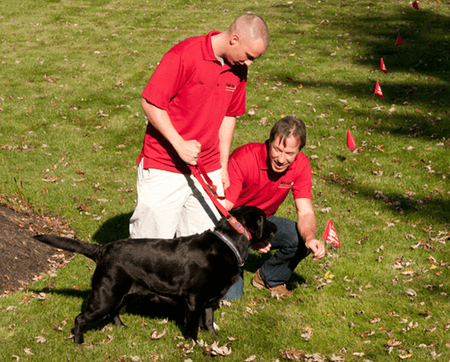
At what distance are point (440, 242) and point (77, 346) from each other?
18.3ft

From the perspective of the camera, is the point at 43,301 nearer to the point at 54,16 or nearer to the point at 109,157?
the point at 109,157

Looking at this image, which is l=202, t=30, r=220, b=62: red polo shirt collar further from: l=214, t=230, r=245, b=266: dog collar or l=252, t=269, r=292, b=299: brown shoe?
l=252, t=269, r=292, b=299: brown shoe

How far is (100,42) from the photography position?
18.2 m

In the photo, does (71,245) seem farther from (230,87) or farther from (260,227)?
(230,87)

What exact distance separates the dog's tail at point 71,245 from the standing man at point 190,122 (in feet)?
1.76

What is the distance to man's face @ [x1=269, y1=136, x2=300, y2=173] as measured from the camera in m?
4.77

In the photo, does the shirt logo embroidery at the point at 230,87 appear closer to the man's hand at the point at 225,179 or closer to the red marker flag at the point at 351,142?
the man's hand at the point at 225,179

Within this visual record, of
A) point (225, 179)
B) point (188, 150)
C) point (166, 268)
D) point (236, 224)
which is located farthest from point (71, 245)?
point (225, 179)

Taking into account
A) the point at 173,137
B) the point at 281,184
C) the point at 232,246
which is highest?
the point at 173,137

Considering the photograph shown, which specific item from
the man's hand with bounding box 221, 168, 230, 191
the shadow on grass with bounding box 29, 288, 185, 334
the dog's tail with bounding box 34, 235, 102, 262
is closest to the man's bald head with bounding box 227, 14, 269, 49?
the man's hand with bounding box 221, 168, 230, 191

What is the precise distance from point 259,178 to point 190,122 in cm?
126

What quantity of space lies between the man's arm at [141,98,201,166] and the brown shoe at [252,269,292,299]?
256cm

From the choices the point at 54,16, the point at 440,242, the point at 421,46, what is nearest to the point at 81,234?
the point at 440,242

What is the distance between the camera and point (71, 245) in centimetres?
445
